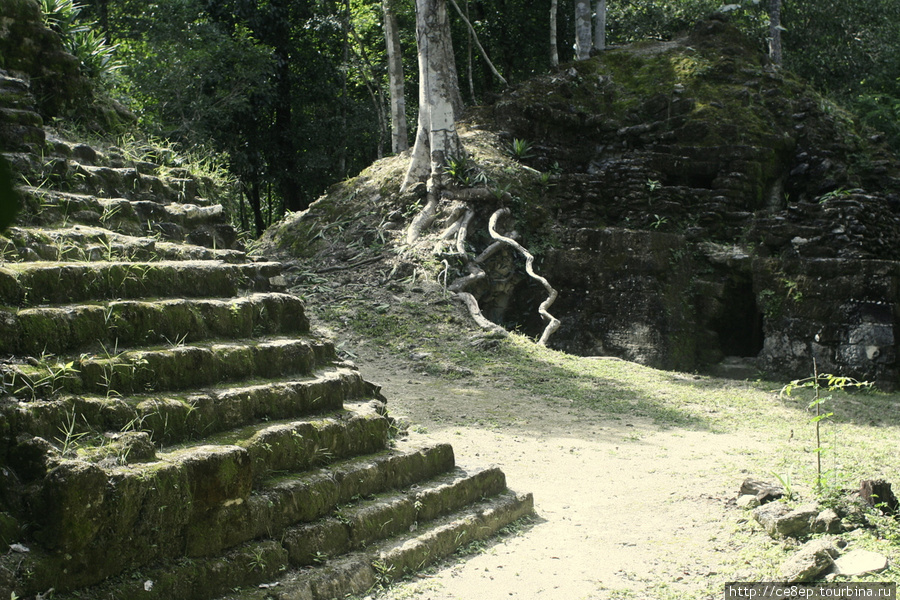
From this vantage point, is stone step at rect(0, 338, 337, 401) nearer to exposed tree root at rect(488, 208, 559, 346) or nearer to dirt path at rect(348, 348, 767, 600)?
dirt path at rect(348, 348, 767, 600)

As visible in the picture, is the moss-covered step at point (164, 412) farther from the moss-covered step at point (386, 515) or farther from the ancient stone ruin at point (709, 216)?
the ancient stone ruin at point (709, 216)

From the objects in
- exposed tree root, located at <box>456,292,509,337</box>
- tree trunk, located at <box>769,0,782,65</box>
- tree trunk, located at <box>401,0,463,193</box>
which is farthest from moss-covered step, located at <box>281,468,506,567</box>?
tree trunk, located at <box>769,0,782,65</box>

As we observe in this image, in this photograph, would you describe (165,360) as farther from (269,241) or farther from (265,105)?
(265,105)

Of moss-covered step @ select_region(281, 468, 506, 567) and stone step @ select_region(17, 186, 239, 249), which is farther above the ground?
stone step @ select_region(17, 186, 239, 249)

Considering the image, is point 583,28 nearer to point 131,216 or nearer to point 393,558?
point 131,216

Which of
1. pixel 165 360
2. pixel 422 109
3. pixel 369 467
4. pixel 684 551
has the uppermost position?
pixel 422 109

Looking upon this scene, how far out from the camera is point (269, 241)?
42.2 ft

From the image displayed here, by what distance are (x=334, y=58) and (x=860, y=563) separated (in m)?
17.3

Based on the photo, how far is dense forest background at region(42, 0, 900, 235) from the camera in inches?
577

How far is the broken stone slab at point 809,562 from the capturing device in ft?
11.3

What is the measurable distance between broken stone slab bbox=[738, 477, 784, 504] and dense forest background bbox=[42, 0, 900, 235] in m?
11.8

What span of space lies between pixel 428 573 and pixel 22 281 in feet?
7.57

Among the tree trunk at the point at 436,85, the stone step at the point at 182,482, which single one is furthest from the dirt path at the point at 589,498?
the tree trunk at the point at 436,85

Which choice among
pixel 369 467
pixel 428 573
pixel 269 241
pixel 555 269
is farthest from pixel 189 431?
pixel 269 241
